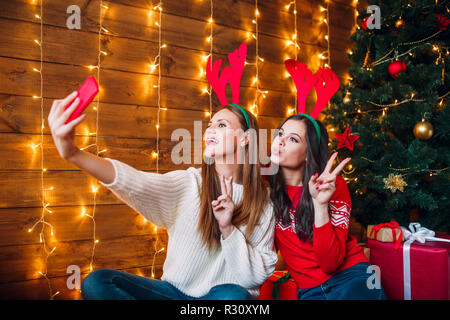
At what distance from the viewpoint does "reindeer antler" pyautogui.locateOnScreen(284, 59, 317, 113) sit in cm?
152

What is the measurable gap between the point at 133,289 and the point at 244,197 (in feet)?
1.62

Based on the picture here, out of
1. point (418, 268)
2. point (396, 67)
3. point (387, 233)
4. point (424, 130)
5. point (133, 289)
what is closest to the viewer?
point (133, 289)

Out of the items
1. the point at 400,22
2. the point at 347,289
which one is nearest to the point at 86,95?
the point at 347,289

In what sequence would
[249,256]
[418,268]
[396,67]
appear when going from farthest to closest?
1. [396,67]
2. [418,268]
3. [249,256]

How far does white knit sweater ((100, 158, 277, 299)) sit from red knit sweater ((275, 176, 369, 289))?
0.11m

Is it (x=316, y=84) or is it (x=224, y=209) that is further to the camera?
(x=316, y=84)

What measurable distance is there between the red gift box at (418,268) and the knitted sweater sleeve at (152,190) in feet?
2.96

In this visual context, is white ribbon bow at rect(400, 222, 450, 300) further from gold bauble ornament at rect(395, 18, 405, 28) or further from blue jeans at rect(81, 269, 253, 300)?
gold bauble ornament at rect(395, 18, 405, 28)

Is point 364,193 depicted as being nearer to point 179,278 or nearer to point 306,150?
point 306,150

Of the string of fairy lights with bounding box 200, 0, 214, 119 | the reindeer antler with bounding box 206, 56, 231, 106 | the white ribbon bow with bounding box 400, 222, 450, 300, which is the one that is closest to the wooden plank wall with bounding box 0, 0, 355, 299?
the string of fairy lights with bounding box 200, 0, 214, 119

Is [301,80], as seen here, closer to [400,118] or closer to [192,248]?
[400,118]

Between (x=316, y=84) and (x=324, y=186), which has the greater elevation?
(x=316, y=84)

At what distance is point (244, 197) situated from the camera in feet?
4.35
